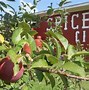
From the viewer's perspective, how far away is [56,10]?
2.55 meters

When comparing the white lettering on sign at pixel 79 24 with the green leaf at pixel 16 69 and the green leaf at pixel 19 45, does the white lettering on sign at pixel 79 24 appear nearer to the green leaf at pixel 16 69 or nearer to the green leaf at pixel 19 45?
the green leaf at pixel 19 45

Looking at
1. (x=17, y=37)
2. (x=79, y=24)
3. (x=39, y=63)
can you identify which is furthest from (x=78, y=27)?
(x=39, y=63)

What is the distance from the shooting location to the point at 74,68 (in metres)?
0.89

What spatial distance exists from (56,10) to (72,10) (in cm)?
1033

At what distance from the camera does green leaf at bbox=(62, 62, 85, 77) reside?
0.88 meters

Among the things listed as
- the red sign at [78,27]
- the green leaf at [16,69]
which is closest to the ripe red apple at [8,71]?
the green leaf at [16,69]

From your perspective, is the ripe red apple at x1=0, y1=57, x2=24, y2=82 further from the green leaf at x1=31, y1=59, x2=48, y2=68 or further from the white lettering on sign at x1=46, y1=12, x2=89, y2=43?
the white lettering on sign at x1=46, y1=12, x2=89, y2=43

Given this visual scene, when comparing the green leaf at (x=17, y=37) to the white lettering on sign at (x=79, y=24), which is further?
the white lettering on sign at (x=79, y=24)

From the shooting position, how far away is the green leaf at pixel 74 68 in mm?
880

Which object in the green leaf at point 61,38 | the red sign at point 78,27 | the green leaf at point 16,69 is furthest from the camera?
the red sign at point 78,27

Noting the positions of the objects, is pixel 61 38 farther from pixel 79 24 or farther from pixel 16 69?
pixel 79 24

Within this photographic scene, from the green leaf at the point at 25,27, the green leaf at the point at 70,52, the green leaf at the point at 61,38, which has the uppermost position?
the green leaf at the point at 25,27

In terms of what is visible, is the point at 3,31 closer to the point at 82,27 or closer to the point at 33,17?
the point at 33,17

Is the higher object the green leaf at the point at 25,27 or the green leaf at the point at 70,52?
the green leaf at the point at 25,27
